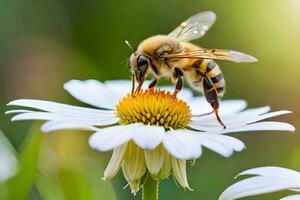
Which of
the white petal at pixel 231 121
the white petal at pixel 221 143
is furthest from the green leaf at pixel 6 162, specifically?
the white petal at pixel 231 121

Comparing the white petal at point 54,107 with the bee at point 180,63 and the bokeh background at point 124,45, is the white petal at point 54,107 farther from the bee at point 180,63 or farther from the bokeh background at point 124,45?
the bokeh background at point 124,45

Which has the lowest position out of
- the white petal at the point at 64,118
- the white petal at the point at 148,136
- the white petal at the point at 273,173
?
the white petal at the point at 64,118

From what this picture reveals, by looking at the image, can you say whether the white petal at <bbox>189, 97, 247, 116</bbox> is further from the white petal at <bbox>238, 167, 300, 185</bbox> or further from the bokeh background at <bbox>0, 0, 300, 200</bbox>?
the bokeh background at <bbox>0, 0, 300, 200</bbox>

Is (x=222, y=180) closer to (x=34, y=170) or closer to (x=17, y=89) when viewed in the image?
(x=17, y=89)

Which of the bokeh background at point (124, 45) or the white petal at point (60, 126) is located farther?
the bokeh background at point (124, 45)

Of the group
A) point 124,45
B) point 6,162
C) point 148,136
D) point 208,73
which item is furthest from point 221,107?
point 124,45

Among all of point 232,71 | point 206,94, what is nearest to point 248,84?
point 232,71

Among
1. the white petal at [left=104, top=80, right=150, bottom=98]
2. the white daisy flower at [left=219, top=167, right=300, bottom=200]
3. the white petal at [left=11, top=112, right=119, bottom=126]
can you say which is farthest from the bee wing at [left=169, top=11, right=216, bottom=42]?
the white daisy flower at [left=219, top=167, right=300, bottom=200]
